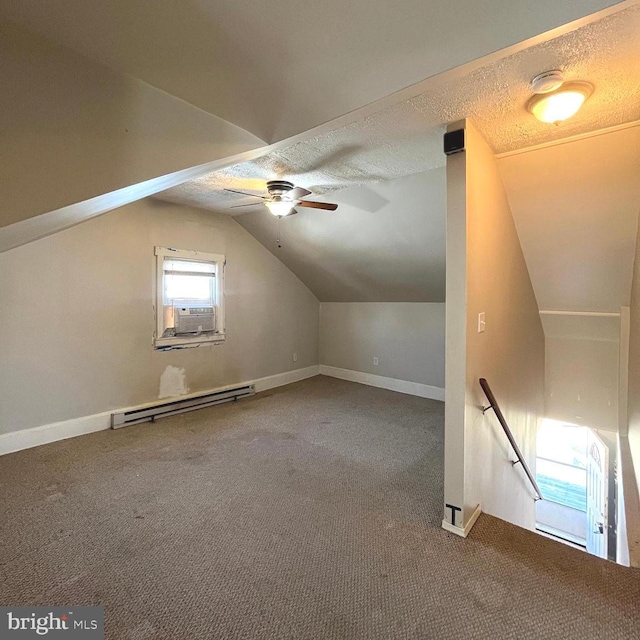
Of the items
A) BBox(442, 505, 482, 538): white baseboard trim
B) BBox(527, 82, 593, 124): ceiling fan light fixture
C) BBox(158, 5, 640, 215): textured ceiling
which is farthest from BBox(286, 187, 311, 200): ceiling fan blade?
BBox(442, 505, 482, 538): white baseboard trim

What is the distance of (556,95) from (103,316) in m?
4.06

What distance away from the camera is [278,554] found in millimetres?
1820

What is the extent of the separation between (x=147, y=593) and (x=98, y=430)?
2.45 metres

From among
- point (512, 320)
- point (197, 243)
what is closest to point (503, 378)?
point (512, 320)

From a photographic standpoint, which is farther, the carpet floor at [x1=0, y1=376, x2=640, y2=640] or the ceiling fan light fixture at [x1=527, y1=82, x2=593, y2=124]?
the ceiling fan light fixture at [x1=527, y1=82, x2=593, y2=124]

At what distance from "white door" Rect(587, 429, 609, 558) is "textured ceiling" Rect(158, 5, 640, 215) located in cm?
403

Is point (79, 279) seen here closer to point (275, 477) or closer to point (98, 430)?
point (98, 430)

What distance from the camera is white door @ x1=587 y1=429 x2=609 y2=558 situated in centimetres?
408

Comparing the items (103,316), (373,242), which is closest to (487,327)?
(373,242)

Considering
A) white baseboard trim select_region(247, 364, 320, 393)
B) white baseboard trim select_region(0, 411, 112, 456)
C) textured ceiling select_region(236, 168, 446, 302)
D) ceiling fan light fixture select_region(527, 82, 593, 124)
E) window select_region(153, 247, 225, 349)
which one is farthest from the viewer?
white baseboard trim select_region(247, 364, 320, 393)

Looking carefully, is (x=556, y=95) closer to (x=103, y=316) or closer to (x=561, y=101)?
(x=561, y=101)

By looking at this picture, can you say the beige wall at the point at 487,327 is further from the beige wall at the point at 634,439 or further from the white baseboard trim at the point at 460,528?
the beige wall at the point at 634,439

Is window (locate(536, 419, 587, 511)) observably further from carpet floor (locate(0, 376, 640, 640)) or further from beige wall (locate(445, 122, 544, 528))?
carpet floor (locate(0, 376, 640, 640))

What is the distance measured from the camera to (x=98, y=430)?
3.49 m
